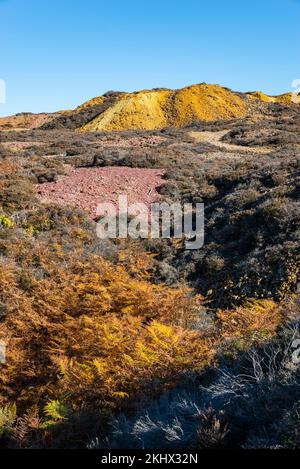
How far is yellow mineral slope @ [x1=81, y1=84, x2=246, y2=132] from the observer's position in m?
53.2

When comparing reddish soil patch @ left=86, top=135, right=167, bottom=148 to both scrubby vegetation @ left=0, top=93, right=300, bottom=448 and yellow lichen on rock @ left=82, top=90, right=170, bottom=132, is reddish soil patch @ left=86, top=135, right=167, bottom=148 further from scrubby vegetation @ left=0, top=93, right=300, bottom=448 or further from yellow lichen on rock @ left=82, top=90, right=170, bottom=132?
yellow lichen on rock @ left=82, top=90, right=170, bottom=132

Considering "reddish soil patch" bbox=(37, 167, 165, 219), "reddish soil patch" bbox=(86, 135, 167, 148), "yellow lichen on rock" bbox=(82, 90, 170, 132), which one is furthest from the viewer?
"yellow lichen on rock" bbox=(82, 90, 170, 132)

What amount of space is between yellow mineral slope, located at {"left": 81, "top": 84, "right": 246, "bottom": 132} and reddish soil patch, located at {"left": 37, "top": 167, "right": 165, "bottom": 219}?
32649mm

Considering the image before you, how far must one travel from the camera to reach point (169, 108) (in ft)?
190

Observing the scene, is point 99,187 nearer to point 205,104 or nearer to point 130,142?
point 130,142

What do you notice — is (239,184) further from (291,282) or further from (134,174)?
(291,282)

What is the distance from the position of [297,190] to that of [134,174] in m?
8.00

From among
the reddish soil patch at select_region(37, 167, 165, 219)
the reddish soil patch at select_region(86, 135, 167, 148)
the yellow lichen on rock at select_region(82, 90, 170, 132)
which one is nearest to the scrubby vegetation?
the reddish soil patch at select_region(37, 167, 165, 219)

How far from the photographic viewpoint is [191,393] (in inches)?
210

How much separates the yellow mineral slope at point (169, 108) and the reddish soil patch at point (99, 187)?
1285 inches

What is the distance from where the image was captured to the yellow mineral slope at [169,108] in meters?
53.2

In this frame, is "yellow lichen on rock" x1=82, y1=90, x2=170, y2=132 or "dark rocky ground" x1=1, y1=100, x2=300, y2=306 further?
"yellow lichen on rock" x1=82, y1=90, x2=170, y2=132

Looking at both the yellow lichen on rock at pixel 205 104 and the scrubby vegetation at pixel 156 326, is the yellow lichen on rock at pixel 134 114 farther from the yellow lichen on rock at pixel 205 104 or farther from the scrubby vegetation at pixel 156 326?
the scrubby vegetation at pixel 156 326
